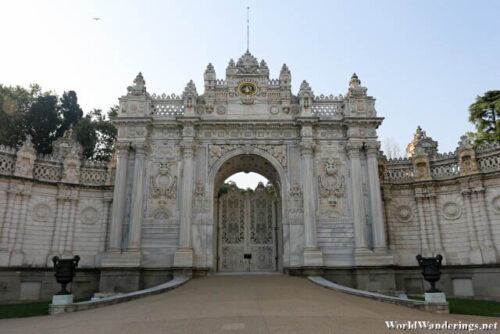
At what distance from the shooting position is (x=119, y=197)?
19609 mm

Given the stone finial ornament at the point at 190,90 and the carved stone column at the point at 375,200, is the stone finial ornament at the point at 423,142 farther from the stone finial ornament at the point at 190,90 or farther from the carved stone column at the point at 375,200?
the stone finial ornament at the point at 190,90

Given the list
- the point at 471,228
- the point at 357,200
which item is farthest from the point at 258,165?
the point at 471,228

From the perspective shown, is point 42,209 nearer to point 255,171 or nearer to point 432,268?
point 255,171

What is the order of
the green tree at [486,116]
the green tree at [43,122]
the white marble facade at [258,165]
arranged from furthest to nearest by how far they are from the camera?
the green tree at [43,122]
the green tree at [486,116]
the white marble facade at [258,165]

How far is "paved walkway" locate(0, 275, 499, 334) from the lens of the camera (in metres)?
8.65

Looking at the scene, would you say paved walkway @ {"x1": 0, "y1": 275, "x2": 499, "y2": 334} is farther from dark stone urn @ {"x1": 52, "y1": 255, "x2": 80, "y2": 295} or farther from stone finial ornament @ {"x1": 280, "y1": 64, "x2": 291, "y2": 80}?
stone finial ornament @ {"x1": 280, "y1": 64, "x2": 291, "y2": 80}

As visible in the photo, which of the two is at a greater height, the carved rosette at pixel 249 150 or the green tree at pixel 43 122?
the green tree at pixel 43 122

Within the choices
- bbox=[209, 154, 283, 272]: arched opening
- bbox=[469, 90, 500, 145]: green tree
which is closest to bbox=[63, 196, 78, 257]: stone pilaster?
bbox=[209, 154, 283, 272]: arched opening

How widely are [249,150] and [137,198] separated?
6.41 m

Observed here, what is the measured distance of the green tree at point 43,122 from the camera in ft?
107

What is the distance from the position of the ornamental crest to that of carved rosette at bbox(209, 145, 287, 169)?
227cm

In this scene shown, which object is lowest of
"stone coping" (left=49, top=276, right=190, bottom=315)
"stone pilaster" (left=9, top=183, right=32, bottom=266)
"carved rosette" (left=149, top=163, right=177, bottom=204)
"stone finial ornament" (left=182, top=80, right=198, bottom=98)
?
"stone coping" (left=49, top=276, right=190, bottom=315)

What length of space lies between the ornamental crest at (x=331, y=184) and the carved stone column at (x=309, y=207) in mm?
649

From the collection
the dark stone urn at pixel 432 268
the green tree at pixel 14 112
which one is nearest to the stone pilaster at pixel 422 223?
the dark stone urn at pixel 432 268
